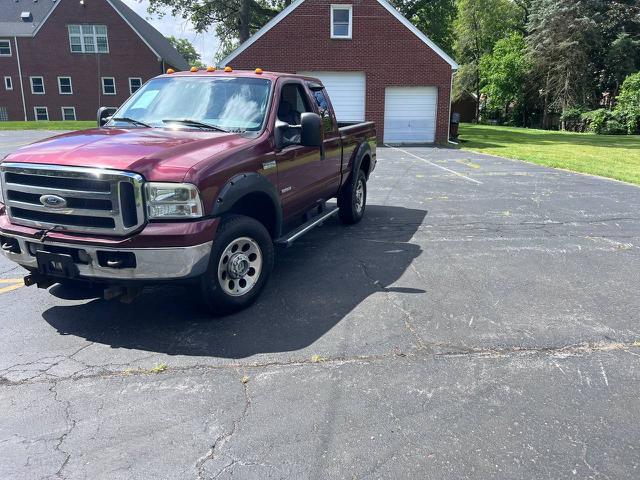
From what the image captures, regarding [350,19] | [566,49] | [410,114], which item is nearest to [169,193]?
[350,19]

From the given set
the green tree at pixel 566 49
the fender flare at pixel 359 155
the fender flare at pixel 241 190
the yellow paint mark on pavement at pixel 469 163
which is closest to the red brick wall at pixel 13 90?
the yellow paint mark on pavement at pixel 469 163

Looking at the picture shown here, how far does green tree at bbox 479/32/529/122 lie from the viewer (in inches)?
1686

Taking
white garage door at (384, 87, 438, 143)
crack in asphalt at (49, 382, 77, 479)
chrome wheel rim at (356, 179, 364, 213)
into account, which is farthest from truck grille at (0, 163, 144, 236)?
white garage door at (384, 87, 438, 143)

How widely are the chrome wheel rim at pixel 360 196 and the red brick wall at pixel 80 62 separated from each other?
112ft

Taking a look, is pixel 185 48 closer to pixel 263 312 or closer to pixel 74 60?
pixel 74 60

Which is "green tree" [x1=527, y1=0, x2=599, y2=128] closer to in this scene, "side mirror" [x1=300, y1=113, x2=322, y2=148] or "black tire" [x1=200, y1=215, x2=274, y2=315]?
"side mirror" [x1=300, y1=113, x2=322, y2=148]

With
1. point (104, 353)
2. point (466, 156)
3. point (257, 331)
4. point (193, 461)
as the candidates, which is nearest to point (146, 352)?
point (104, 353)

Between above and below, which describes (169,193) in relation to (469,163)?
above

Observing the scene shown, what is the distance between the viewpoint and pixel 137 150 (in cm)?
388

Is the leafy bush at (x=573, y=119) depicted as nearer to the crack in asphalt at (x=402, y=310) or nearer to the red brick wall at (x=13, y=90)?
the crack in asphalt at (x=402, y=310)

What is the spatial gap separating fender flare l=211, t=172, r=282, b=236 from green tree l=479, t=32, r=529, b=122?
137ft

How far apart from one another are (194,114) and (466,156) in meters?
14.9

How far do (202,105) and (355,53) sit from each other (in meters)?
18.6

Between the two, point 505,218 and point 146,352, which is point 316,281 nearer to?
point 146,352
